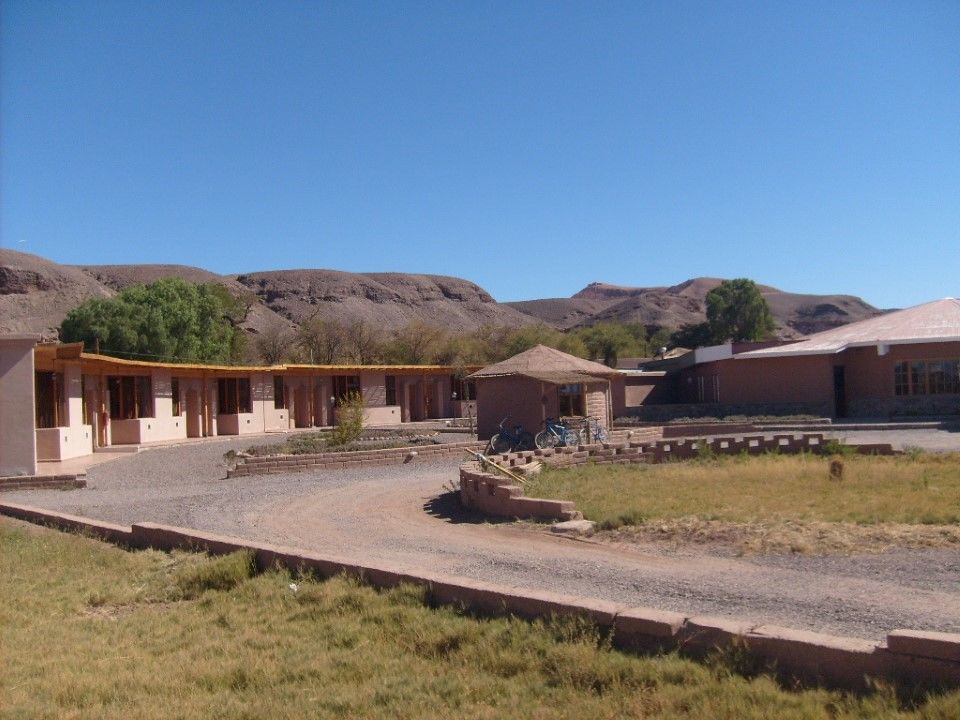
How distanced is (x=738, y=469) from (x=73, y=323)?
40.1 meters

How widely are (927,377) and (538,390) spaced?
595 inches

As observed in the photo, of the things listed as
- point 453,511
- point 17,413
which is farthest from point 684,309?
point 453,511

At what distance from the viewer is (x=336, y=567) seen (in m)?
8.27

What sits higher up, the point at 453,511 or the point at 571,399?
the point at 571,399

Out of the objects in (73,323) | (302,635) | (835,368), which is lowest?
(302,635)

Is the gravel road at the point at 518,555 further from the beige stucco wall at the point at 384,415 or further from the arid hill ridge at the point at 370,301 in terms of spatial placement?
the arid hill ridge at the point at 370,301

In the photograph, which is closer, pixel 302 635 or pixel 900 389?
pixel 302 635

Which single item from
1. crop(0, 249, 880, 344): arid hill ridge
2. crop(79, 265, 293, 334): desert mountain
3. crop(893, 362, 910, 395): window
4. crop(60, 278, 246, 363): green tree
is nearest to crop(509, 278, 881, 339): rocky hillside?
crop(0, 249, 880, 344): arid hill ridge

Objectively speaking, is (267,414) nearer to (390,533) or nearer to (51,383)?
(51,383)

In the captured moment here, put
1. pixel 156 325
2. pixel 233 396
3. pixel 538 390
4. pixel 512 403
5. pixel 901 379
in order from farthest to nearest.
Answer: pixel 156 325 → pixel 233 396 → pixel 901 379 → pixel 512 403 → pixel 538 390

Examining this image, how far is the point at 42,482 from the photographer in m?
18.0

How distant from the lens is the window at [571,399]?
26000mm

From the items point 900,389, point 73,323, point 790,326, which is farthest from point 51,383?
point 790,326

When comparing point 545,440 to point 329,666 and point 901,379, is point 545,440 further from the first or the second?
point 329,666
